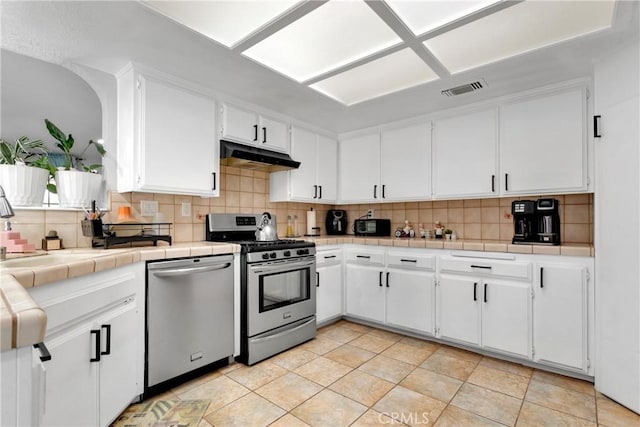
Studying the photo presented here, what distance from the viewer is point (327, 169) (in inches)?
151

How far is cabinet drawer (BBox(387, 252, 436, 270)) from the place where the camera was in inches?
116

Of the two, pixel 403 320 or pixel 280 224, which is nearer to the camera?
pixel 403 320

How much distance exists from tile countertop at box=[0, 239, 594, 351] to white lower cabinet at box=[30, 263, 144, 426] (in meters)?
0.06

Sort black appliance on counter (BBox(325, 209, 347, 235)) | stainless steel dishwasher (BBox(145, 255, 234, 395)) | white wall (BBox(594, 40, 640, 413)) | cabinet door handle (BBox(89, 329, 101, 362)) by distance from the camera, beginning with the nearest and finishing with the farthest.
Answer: cabinet door handle (BBox(89, 329, 101, 362))
white wall (BBox(594, 40, 640, 413))
stainless steel dishwasher (BBox(145, 255, 234, 395))
black appliance on counter (BBox(325, 209, 347, 235))

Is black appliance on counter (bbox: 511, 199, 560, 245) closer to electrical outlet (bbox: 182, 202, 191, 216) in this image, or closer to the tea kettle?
the tea kettle

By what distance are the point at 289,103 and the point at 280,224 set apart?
1354 millimetres

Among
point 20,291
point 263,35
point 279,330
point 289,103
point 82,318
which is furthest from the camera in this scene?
point 289,103

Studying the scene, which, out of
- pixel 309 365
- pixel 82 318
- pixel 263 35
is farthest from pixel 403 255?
pixel 82 318

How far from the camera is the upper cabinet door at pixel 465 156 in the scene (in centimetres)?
288

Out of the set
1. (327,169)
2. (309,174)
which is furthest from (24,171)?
(327,169)

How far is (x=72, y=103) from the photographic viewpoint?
7.66 ft

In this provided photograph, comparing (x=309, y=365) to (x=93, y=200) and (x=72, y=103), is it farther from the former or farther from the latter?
(x=72, y=103)

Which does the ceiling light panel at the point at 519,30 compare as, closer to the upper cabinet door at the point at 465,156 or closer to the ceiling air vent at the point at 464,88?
the ceiling air vent at the point at 464,88

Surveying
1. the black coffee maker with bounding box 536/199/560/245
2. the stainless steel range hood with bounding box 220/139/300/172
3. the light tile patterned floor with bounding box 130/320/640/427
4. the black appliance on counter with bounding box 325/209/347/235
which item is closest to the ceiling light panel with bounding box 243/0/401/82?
the stainless steel range hood with bounding box 220/139/300/172
